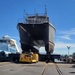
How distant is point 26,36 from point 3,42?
27.7 ft

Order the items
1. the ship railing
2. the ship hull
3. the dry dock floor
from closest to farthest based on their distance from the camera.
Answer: the dry dock floor
the ship hull
the ship railing

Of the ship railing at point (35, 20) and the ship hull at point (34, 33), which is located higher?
the ship railing at point (35, 20)

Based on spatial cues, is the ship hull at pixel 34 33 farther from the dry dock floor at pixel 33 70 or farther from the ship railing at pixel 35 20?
the dry dock floor at pixel 33 70

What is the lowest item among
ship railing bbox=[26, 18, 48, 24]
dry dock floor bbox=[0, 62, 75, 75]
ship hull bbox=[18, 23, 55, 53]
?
dry dock floor bbox=[0, 62, 75, 75]

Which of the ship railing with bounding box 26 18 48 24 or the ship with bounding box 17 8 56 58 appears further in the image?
the ship railing with bounding box 26 18 48 24

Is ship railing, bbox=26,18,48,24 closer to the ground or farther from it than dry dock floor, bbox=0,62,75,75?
farther from it

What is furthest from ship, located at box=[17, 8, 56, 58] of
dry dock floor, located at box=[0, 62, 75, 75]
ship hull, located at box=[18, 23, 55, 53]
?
dry dock floor, located at box=[0, 62, 75, 75]

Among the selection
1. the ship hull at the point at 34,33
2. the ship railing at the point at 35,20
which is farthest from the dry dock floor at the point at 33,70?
the ship railing at the point at 35,20

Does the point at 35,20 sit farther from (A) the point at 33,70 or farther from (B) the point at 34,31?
(A) the point at 33,70

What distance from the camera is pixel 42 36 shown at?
4131 centimetres

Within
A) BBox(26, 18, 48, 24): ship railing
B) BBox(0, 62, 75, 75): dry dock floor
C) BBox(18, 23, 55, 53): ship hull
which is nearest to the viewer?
BBox(0, 62, 75, 75): dry dock floor

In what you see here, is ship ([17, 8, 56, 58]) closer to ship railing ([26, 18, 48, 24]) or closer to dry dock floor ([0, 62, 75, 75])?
ship railing ([26, 18, 48, 24])

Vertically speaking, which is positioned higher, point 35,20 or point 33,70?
point 35,20

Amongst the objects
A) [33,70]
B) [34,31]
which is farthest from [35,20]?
[33,70]
